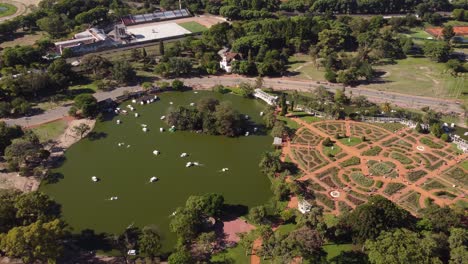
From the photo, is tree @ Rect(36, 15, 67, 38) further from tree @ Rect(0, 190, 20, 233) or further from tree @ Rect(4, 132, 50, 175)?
tree @ Rect(0, 190, 20, 233)

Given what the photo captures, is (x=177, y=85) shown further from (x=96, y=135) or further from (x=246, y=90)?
(x=96, y=135)

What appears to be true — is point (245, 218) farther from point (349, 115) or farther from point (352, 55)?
point (352, 55)

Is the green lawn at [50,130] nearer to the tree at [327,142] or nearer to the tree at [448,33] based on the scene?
the tree at [327,142]

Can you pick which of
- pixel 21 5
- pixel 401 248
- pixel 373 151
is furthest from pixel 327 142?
pixel 21 5

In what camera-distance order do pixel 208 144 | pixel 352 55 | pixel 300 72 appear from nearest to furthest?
pixel 208 144 < pixel 300 72 < pixel 352 55

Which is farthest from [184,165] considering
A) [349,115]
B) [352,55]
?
[352,55]

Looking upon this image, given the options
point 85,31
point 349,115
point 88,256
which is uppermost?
point 85,31

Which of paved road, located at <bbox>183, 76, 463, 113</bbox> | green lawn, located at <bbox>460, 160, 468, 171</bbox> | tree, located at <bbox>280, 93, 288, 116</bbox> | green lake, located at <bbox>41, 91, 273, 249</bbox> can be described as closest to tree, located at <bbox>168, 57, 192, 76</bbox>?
paved road, located at <bbox>183, 76, 463, 113</bbox>
